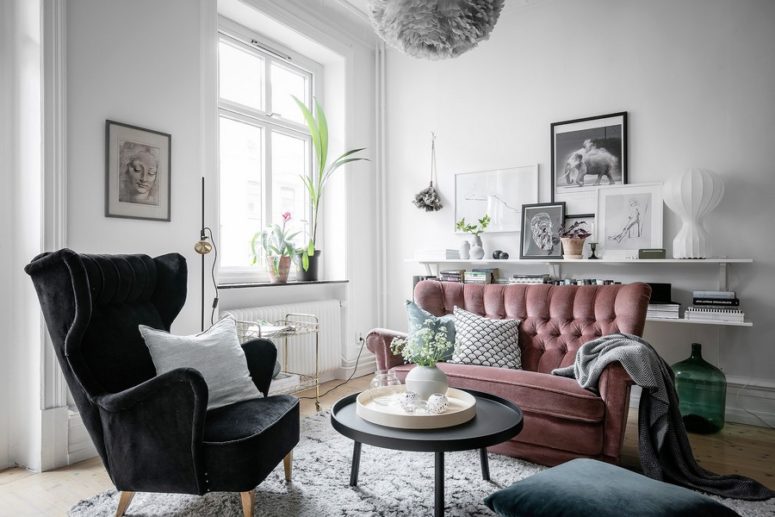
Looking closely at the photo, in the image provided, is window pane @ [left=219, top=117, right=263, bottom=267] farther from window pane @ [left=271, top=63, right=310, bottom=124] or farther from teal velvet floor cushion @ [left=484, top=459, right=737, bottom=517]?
teal velvet floor cushion @ [left=484, top=459, right=737, bottom=517]

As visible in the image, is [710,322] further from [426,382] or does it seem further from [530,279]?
[426,382]

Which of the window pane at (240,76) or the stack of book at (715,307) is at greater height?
the window pane at (240,76)

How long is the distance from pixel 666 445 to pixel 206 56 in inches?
138

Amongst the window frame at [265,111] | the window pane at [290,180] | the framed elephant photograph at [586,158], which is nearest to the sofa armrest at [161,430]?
the window frame at [265,111]

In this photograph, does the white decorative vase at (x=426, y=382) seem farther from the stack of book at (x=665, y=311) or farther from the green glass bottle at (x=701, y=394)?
the green glass bottle at (x=701, y=394)

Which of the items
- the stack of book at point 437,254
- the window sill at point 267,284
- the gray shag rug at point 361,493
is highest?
the stack of book at point 437,254

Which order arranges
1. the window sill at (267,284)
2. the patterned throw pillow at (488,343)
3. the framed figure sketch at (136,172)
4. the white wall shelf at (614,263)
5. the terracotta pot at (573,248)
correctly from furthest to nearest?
1. the terracotta pot at (573,248)
2. the window sill at (267,284)
3. the white wall shelf at (614,263)
4. the patterned throw pillow at (488,343)
5. the framed figure sketch at (136,172)

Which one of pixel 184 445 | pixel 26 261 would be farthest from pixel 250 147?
pixel 184 445

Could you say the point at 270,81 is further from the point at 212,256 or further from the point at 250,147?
the point at 212,256

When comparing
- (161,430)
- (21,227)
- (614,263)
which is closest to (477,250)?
(614,263)

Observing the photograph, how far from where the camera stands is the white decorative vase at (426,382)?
209cm

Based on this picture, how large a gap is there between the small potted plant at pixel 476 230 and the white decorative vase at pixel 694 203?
1.36m

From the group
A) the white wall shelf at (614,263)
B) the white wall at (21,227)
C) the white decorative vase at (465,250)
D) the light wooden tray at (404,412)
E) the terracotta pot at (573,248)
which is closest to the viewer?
the light wooden tray at (404,412)

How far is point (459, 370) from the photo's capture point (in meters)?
2.84
